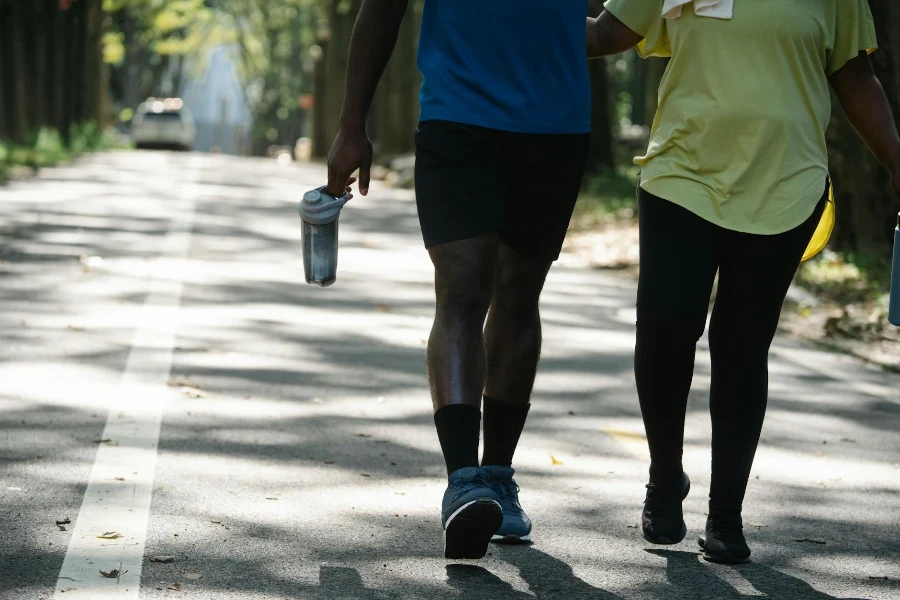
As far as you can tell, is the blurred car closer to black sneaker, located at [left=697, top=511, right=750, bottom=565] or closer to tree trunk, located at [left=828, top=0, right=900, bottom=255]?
tree trunk, located at [left=828, top=0, right=900, bottom=255]

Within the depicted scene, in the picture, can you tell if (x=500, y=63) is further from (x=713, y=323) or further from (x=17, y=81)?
(x=17, y=81)

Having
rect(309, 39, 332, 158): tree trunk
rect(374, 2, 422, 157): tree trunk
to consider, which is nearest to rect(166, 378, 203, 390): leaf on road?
rect(374, 2, 422, 157): tree trunk

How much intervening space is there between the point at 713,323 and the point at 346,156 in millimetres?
1129

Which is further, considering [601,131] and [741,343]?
[601,131]

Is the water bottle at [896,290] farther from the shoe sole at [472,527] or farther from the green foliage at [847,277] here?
the green foliage at [847,277]

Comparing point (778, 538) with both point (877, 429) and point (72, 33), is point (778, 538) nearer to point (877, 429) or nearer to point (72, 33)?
point (877, 429)

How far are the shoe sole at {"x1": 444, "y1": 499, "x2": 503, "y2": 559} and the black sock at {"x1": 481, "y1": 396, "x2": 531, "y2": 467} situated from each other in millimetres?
564

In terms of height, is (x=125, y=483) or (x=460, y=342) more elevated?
(x=460, y=342)

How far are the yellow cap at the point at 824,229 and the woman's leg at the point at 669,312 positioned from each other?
14.3 inches

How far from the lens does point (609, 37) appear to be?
14.3 feet

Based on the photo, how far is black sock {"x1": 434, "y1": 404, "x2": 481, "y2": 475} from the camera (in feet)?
12.8

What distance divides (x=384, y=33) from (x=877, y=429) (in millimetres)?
3321

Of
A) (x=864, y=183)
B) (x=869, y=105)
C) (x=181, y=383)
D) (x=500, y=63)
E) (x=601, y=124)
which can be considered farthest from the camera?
(x=601, y=124)

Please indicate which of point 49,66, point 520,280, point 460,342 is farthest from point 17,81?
point 460,342
